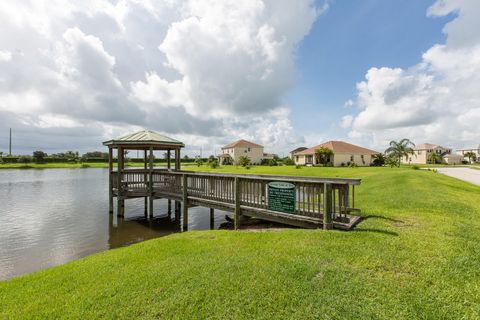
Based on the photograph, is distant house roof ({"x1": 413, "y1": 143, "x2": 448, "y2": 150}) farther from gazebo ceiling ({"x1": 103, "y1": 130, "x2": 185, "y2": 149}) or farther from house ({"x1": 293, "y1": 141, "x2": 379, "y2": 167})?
gazebo ceiling ({"x1": 103, "y1": 130, "x2": 185, "y2": 149})

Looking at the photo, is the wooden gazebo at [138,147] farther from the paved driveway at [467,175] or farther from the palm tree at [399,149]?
the palm tree at [399,149]

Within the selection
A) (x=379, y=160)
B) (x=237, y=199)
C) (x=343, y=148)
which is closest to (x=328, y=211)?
(x=237, y=199)

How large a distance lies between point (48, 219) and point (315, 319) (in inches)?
594

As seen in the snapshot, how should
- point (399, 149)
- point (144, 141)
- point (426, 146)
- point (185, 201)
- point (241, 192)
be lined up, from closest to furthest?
point (241, 192) → point (185, 201) → point (144, 141) → point (399, 149) → point (426, 146)

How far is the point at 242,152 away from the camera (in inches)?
2702

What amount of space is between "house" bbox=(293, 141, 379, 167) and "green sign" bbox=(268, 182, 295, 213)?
147ft

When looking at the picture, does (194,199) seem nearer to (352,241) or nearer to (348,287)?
(352,241)

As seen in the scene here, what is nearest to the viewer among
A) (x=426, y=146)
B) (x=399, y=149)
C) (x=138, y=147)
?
(x=138, y=147)

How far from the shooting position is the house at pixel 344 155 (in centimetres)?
4934

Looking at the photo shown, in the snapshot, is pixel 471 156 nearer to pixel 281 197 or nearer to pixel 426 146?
pixel 426 146

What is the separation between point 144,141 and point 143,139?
421mm

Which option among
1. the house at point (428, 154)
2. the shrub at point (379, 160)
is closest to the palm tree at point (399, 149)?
the shrub at point (379, 160)

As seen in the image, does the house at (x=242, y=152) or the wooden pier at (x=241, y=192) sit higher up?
the house at (x=242, y=152)

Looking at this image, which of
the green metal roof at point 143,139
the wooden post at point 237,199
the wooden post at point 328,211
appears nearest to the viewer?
the wooden post at point 328,211
